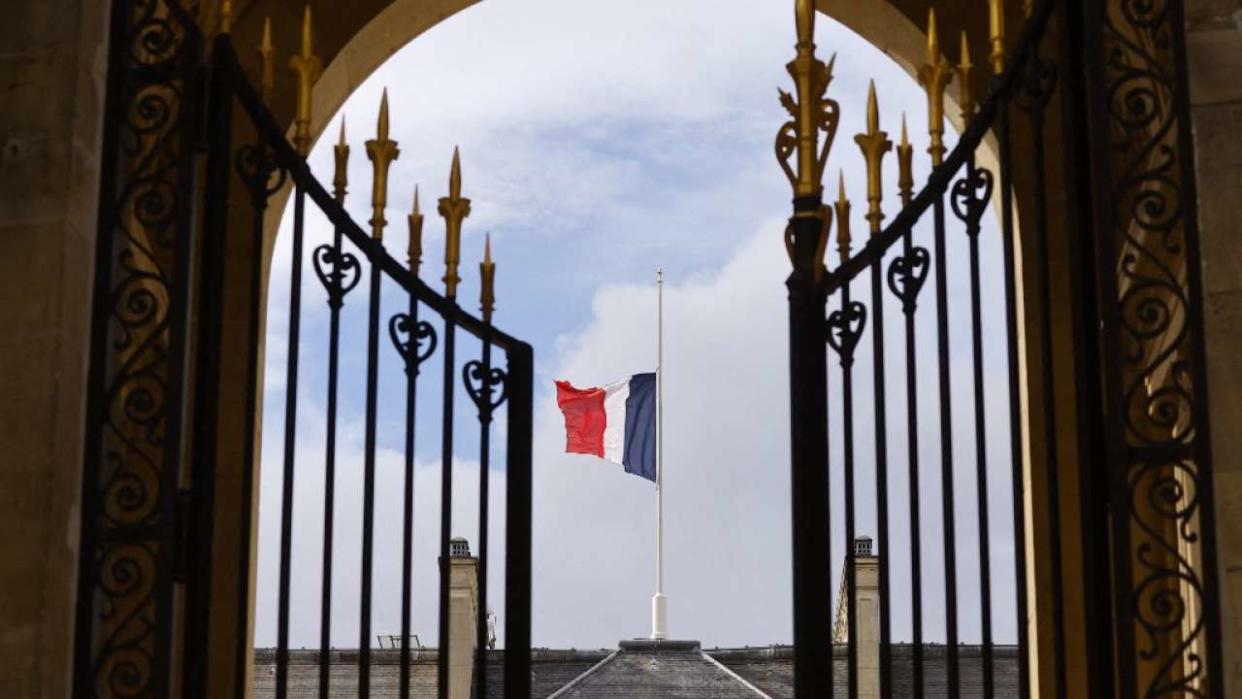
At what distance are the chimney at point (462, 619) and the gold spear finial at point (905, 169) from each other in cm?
2399

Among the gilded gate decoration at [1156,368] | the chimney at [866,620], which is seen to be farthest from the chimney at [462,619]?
the gilded gate decoration at [1156,368]

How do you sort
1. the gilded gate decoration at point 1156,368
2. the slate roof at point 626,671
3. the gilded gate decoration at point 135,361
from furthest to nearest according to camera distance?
Result: 1. the slate roof at point 626,671
2. the gilded gate decoration at point 135,361
3. the gilded gate decoration at point 1156,368

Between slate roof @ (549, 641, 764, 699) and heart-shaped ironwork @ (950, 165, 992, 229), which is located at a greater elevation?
heart-shaped ironwork @ (950, 165, 992, 229)

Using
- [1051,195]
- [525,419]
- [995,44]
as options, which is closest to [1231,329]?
[995,44]

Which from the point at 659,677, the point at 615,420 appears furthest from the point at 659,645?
the point at 615,420

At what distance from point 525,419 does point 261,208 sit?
5.61 ft

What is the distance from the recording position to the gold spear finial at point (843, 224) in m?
9.74

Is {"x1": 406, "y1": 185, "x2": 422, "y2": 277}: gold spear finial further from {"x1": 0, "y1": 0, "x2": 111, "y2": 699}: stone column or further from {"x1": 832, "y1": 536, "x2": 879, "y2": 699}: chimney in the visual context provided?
{"x1": 832, "y1": 536, "x2": 879, "y2": 699}: chimney

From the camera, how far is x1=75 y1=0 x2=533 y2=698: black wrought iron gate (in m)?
7.96

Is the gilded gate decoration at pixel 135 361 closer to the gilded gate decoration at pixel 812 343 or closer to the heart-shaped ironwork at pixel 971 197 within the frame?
the gilded gate decoration at pixel 812 343

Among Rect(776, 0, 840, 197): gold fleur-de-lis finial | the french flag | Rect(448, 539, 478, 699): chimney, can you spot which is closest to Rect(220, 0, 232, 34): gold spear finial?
Rect(776, 0, 840, 197): gold fleur-de-lis finial

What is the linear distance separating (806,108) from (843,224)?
1.97 feet

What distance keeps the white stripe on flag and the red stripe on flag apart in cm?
173

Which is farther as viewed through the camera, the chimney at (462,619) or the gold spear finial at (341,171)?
the chimney at (462,619)
